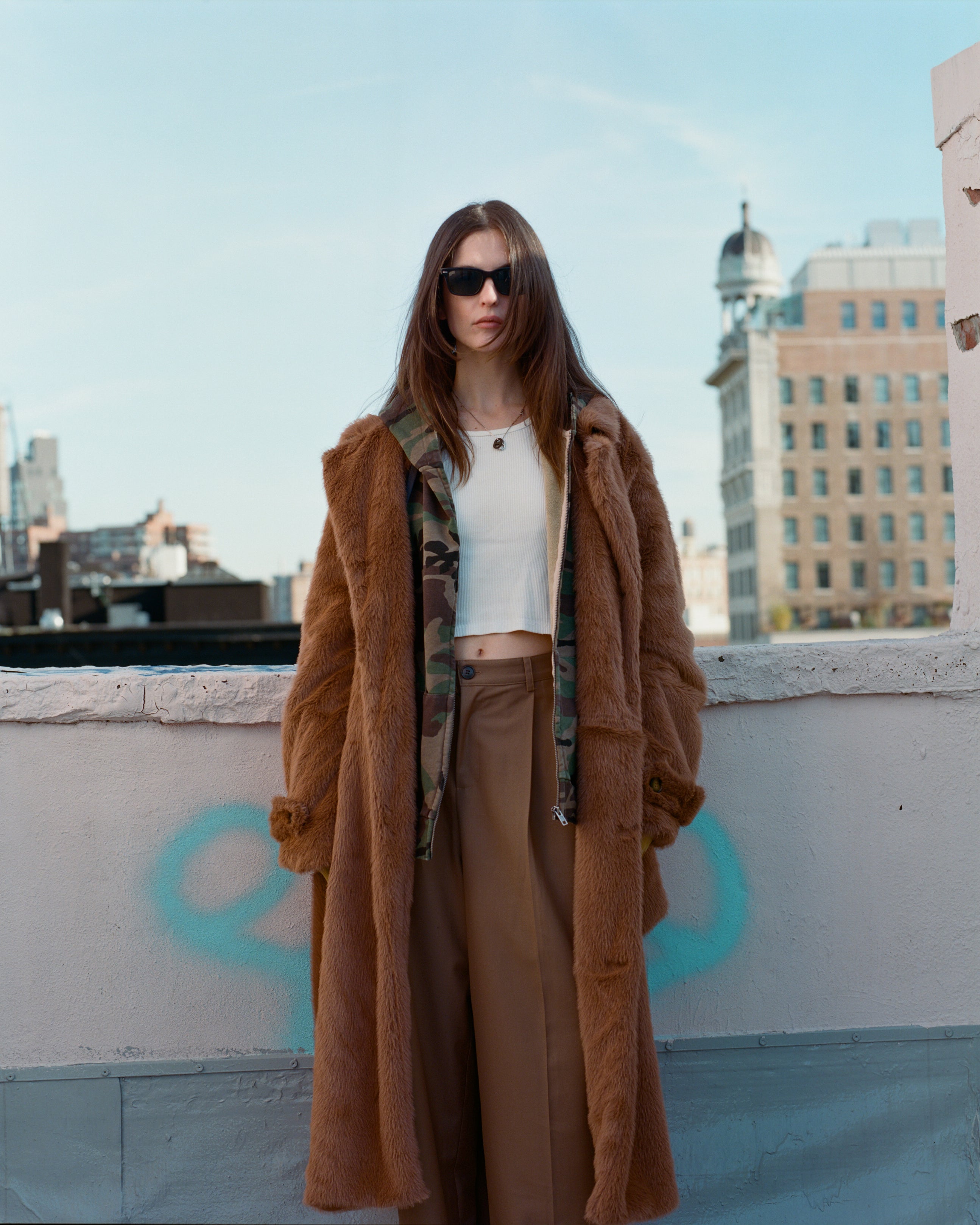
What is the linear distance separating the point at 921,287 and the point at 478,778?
9267 cm

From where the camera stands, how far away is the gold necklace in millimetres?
2359

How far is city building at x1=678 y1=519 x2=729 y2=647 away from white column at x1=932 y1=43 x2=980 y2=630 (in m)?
99.7

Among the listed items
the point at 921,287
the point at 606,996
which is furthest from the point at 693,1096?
the point at 921,287

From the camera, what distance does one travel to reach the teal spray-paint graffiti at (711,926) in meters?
2.75

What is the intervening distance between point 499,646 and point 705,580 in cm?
10679

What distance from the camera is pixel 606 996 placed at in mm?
2186

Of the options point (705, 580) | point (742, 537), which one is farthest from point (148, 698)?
point (705, 580)

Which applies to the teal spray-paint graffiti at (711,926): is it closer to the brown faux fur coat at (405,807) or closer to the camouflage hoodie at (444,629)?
the brown faux fur coat at (405,807)

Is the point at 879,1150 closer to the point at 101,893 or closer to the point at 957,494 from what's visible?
the point at 957,494

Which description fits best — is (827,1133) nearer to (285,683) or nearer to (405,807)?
(405,807)

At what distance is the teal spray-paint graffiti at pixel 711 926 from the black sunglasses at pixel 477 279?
133cm

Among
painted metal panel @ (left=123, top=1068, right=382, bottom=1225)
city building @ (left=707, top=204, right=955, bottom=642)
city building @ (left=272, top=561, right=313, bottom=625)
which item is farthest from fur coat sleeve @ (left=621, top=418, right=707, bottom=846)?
city building @ (left=707, top=204, right=955, bottom=642)

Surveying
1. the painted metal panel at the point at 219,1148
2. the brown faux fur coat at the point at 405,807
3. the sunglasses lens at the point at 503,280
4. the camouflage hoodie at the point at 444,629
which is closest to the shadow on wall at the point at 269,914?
the painted metal panel at the point at 219,1148

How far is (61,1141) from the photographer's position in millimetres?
2682
